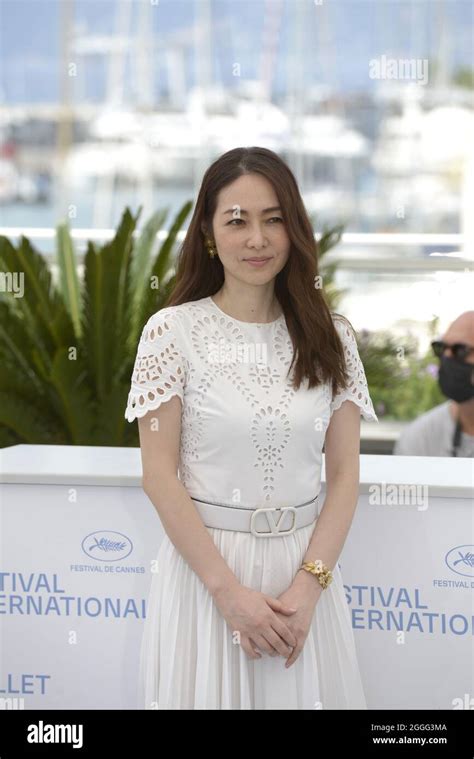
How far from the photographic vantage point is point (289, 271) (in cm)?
256

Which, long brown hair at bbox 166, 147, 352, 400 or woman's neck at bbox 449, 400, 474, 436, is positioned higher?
long brown hair at bbox 166, 147, 352, 400

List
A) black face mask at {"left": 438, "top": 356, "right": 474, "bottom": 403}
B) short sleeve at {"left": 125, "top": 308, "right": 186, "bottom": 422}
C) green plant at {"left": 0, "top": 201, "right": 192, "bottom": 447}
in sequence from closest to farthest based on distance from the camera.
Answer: short sleeve at {"left": 125, "top": 308, "right": 186, "bottom": 422}, black face mask at {"left": 438, "top": 356, "right": 474, "bottom": 403}, green plant at {"left": 0, "top": 201, "right": 192, "bottom": 447}

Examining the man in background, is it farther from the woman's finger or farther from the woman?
the woman's finger

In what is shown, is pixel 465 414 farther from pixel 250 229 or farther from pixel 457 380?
pixel 250 229

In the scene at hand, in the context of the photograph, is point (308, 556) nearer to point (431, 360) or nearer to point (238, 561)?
point (238, 561)

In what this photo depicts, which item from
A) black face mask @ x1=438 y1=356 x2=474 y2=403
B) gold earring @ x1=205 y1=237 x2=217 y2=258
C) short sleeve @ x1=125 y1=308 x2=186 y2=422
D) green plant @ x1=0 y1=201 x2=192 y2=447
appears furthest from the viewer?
green plant @ x1=0 y1=201 x2=192 y2=447

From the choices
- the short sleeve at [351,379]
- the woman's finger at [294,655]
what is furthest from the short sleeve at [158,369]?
the woman's finger at [294,655]

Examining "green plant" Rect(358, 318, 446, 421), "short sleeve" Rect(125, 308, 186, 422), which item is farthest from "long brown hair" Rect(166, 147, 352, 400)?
"green plant" Rect(358, 318, 446, 421)

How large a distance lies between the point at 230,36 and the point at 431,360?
3777 mm

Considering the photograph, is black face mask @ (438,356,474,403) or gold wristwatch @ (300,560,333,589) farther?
black face mask @ (438,356,474,403)

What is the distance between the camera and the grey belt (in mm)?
2461

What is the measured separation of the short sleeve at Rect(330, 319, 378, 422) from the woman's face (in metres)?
0.27

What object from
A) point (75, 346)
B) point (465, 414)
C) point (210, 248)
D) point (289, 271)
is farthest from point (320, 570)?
point (75, 346)

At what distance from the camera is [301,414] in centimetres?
246
